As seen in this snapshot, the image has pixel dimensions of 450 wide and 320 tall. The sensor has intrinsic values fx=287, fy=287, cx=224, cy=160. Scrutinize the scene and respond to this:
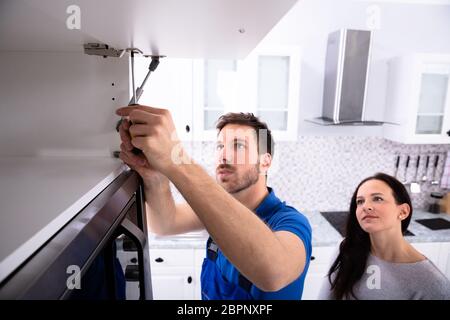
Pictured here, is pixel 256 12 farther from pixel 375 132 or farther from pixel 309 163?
pixel 375 132

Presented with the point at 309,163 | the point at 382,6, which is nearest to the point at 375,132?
the point at 309,163

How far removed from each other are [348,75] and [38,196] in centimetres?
202

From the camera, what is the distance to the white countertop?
0.58 feet

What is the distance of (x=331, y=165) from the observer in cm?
232

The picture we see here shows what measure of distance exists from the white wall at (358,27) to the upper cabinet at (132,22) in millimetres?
1818

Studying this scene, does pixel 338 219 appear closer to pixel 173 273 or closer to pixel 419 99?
pixel 419 99

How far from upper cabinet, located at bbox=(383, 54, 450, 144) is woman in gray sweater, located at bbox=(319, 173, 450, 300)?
2.20ft

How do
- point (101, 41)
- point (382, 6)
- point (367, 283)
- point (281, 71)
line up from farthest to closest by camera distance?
point (382, 6) < point (281, 71) < point (367, 283) < point (101, 41)

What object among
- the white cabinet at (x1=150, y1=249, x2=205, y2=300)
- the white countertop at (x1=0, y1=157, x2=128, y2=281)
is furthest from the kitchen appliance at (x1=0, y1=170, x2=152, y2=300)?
the white cabinet at (x1=150, y1=249, x2=205, y2=300)

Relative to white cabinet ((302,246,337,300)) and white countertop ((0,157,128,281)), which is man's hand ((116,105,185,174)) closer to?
white countertop ((0,157,128,281))

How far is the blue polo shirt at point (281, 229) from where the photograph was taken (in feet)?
2.30

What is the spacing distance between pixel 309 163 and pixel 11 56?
2122mm

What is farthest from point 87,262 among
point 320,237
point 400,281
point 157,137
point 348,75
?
point 348,75

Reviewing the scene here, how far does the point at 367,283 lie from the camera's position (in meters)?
1.25
